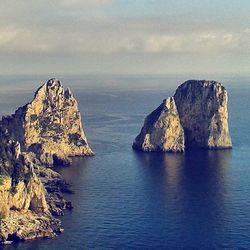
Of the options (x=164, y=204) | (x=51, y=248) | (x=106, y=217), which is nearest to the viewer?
(x=51, y=248)

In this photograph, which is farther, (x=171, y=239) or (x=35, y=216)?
(x=35, y=216)

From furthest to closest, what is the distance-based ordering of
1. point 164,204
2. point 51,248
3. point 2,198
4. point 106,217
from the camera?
point 164,204 → point 106,217 → point 2,198 → point 51,248

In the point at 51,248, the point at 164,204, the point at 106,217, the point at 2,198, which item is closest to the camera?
the point at 51,248

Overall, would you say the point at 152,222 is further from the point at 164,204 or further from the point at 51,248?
the point at 51,248

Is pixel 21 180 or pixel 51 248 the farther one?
pixel 21 180

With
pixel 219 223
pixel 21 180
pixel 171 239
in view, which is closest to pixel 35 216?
pixel 21 180

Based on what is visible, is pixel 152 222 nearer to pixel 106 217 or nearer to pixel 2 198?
pixel 106 217

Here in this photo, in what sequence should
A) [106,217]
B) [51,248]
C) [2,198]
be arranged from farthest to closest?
1. [106,217]
2. [2,198]
3. [51,248]

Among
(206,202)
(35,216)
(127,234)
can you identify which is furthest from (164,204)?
(35,216)

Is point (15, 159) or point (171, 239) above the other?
point (15, 159)
